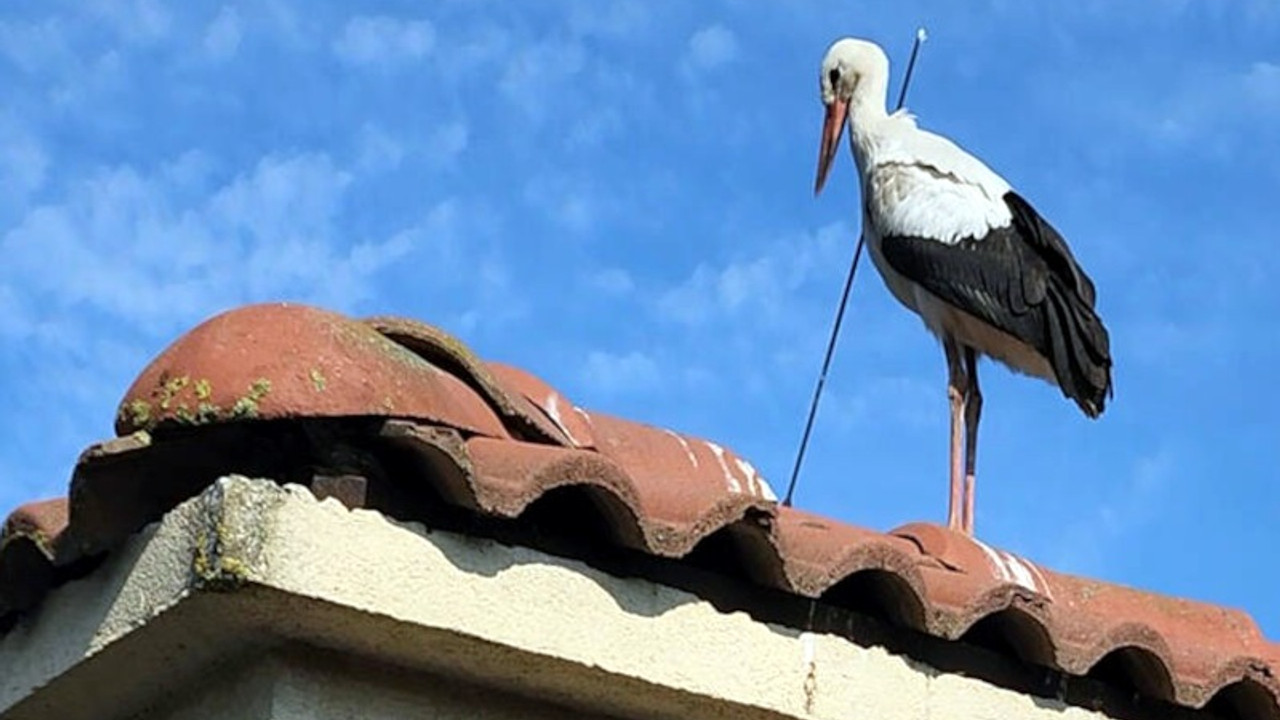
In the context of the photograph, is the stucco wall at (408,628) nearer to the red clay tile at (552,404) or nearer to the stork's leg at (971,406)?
the red clay tile at (552,404)

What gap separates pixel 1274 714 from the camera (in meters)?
4.46

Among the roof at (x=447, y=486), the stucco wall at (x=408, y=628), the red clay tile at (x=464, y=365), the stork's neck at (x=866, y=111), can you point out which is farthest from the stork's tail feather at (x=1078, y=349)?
the red clay tile at (x=464, y=365)

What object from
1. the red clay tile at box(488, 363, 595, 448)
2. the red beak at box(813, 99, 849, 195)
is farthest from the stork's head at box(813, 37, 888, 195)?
the red clay tile at box(488, 363, 595, 448)

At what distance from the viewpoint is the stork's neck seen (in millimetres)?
9688

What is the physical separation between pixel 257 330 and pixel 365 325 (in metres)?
0.22

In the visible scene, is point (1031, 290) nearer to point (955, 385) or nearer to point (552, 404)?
point (955, 385)

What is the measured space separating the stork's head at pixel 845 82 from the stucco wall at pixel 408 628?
6.01 meters

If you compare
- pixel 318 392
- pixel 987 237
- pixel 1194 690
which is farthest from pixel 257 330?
pixel 987 237

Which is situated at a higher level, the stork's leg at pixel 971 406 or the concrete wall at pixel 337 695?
the stork's leg at pixel 971 406

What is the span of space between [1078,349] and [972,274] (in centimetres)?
47

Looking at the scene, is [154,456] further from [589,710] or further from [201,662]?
[589,710]

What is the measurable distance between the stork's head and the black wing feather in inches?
42.3

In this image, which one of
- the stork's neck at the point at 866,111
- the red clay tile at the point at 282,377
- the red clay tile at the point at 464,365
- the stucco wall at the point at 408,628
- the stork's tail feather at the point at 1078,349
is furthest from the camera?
the stork's neck at the point at 866,111

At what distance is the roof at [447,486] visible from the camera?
12.0 ft
